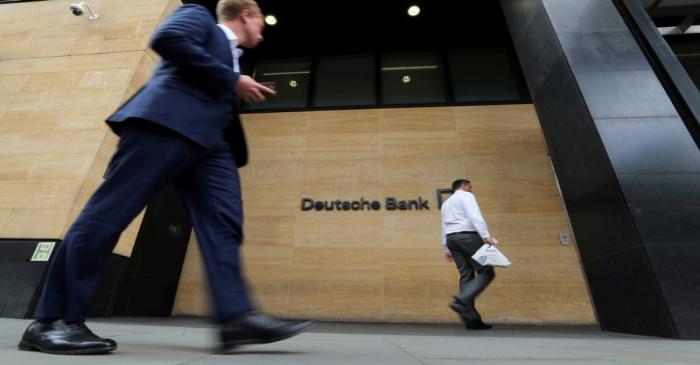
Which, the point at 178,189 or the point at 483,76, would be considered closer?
the point at 178,189

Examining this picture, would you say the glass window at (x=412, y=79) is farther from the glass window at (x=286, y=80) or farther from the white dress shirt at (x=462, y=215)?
the white dress shirt at (x=462, y=215)

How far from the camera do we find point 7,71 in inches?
233

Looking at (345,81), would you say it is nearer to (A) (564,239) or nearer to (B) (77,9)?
(B) (77,9)

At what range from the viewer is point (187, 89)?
1.46 m

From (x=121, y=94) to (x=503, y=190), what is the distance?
6.21 meters

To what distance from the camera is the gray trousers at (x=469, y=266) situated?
12.8 ft

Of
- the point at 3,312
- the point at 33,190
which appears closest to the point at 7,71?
the point at 33,190

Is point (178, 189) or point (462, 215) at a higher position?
point (462, 215)

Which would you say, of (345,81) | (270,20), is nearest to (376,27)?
(345,81)

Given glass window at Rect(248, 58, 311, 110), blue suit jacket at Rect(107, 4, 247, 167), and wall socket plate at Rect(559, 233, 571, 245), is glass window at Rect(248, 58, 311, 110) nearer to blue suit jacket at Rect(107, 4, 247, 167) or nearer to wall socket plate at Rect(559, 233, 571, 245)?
wall socket plate at Rect(559, 233, 571, 245)

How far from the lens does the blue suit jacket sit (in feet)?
4.56

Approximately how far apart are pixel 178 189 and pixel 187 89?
42 cm

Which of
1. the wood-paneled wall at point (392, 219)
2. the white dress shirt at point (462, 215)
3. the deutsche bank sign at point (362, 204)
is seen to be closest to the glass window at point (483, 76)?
the wood-paneled wall at point (392, 219)

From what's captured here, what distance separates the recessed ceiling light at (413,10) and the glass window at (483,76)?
1235mm
